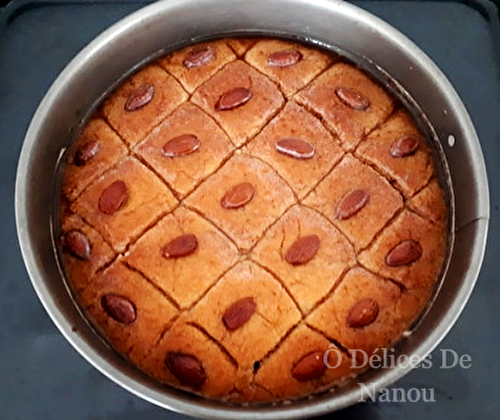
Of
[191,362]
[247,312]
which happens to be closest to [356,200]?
[247,312]

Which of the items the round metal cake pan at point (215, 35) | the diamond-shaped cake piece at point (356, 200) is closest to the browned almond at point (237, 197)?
the diamond-shaped cake piece at point (356, 200)

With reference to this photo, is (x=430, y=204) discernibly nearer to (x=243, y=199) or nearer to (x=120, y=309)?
(x=243, y=199)

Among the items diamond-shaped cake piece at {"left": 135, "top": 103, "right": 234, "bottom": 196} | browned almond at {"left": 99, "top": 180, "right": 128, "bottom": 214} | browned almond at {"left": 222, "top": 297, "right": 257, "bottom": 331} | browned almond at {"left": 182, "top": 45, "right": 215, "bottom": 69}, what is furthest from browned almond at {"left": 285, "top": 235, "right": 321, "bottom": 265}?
browned almond at {"left": 182, "top": 45, "right": 215, "bottom": 69}

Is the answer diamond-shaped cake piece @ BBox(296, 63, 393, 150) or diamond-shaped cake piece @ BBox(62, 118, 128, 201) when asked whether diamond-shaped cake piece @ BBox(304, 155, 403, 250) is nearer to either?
diamond-shaped cake piece @ BBox(296, 63, 393, 150)

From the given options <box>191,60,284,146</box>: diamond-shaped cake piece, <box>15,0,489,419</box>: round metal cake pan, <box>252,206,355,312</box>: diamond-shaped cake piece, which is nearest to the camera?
<box>15,0,489,419</box>: round metal cake pan

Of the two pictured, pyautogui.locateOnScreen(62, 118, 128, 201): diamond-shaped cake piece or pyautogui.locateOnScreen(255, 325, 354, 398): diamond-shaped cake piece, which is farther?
pyautogui.locateOnScreen(62, 118, 128, 201): diamond-shaped cake piece

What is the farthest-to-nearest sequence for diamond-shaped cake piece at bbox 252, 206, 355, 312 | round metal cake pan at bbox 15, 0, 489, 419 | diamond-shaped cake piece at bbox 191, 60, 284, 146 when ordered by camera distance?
diamond-shaped cake piece at bbox 191, 60, 284, 146
diamond-shaped cake piece at bbox 252, 206, 355, 312
round metal cake pan at bbox 15, 0, 489, 419
